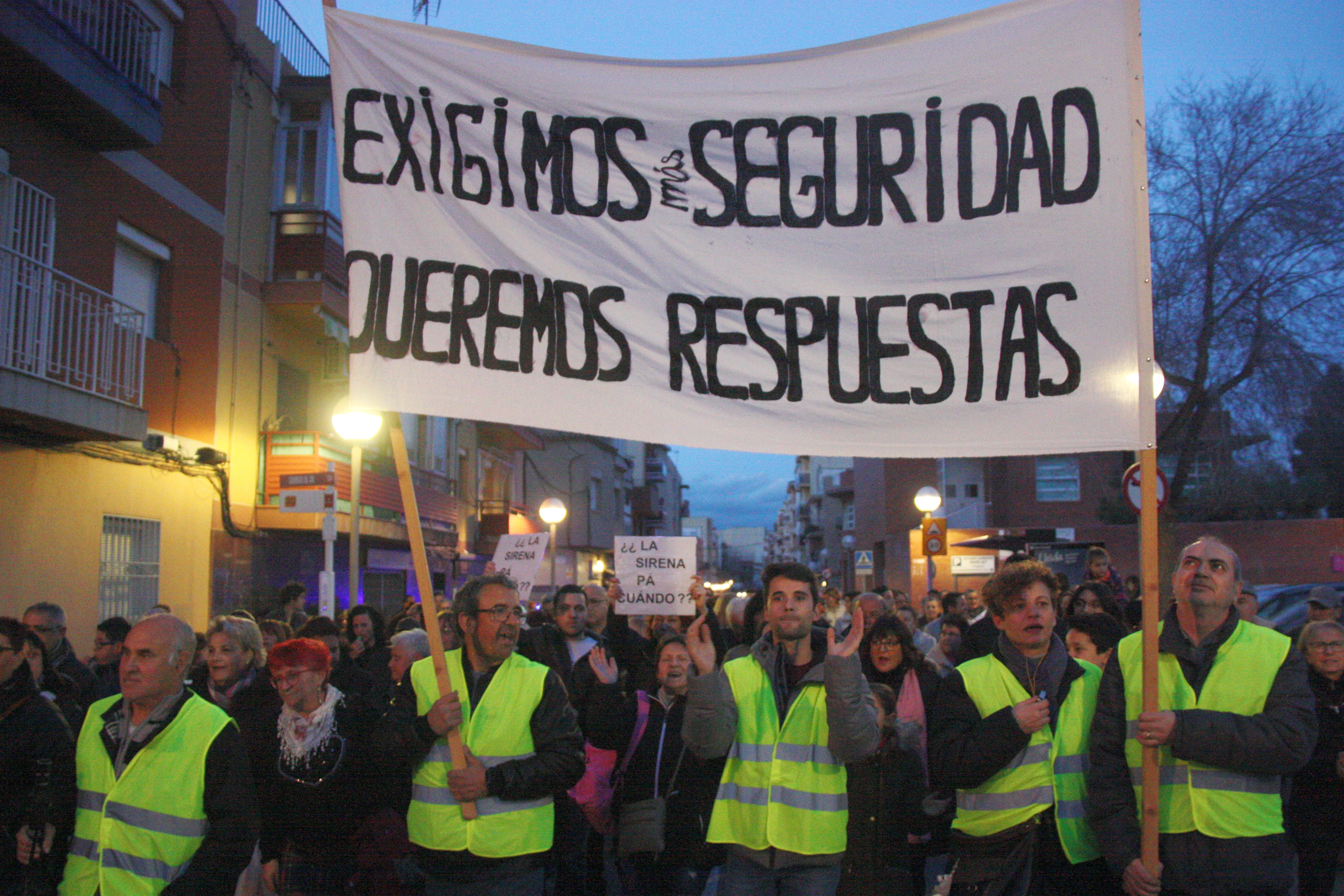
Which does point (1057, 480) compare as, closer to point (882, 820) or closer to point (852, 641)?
point (882, 820)

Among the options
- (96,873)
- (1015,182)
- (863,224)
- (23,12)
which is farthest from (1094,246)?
(23,12)

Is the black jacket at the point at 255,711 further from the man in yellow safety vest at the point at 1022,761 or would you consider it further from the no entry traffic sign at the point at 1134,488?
the no entry traffic sign at the point at 1134,488

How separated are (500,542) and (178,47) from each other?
30.5 feet

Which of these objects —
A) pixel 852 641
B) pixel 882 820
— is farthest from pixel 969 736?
pixel 882 820

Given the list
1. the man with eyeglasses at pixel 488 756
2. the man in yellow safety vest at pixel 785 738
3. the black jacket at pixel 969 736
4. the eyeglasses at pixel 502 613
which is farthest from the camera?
the eyeglasses at pixel 502 613

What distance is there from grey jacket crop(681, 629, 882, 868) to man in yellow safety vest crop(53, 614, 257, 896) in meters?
1.67

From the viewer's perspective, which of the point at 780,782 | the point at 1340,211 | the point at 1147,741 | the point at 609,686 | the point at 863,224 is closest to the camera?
the point at 1147,741

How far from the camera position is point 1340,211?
65.5ft

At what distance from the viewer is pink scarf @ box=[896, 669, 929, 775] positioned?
18.9 feet

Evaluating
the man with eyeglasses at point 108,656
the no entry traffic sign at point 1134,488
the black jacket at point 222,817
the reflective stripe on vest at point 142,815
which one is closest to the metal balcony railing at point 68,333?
the man with eyeglasses at point 108,656

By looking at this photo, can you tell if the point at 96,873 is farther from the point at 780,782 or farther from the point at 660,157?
the point at 660,157

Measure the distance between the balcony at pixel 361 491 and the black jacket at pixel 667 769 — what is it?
639cm

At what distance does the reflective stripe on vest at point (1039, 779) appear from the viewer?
13.0 ft

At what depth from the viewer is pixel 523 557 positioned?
35.9 feet
